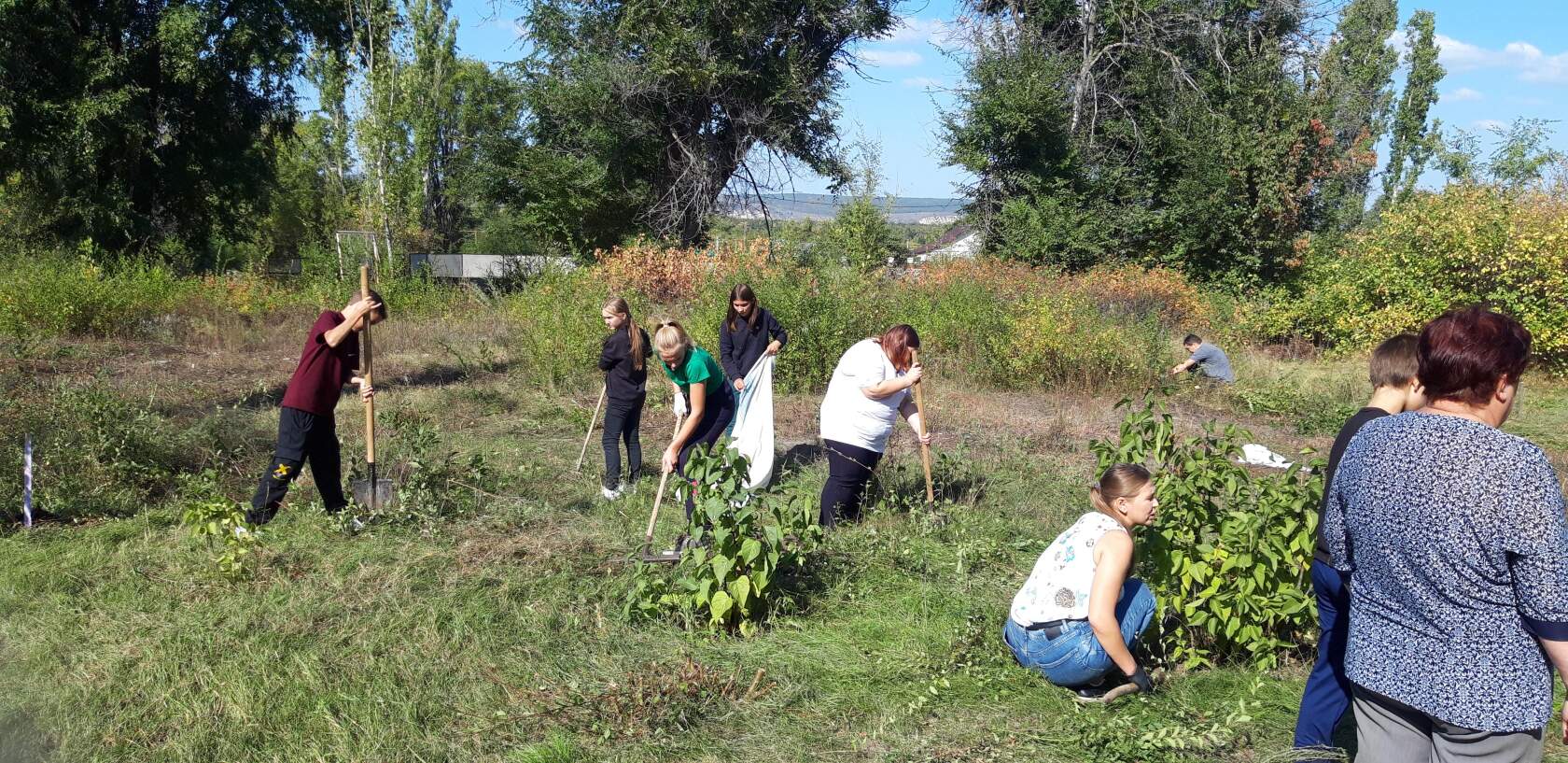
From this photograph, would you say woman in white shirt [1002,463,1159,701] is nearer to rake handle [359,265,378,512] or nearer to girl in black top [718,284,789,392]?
rake handle [359,265,378,512]

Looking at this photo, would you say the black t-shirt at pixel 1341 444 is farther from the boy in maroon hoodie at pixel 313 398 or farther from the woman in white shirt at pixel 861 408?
the boy in maroon hoodie at pixel 313 398

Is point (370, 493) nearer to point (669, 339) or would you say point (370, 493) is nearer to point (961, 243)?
point (669, 339)

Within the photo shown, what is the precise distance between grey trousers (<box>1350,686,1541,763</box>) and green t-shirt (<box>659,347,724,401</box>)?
4055 millimetres

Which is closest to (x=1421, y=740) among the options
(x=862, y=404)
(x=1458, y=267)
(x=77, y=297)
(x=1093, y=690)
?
(x=1093, y=690)

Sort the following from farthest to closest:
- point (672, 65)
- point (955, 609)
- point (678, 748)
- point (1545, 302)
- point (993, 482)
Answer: point (672, 65) < point (1545, 302) < point (993, 482) < point (955, 609) < point (678, 748)

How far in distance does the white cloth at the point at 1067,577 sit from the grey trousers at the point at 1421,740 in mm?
1192

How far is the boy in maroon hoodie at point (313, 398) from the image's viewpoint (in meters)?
5.59

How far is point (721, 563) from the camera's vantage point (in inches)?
170

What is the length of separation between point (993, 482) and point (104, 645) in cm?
523

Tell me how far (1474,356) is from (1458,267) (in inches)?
586

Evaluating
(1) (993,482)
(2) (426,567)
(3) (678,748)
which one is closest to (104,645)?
(2) (426,567)

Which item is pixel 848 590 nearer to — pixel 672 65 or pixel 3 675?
pixel 3 675

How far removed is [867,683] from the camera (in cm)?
402

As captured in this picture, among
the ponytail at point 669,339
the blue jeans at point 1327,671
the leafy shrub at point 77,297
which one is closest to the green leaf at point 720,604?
the ponytail at point 669,339
